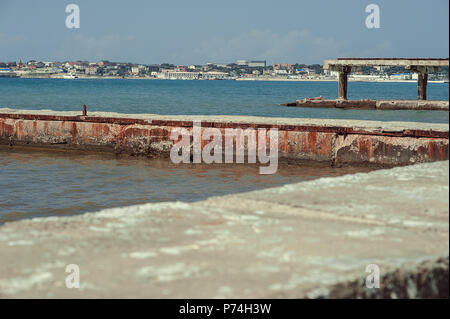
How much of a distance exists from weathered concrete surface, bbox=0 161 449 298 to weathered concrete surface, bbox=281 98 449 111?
44.6 m

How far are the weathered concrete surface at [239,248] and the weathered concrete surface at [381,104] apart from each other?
44.6 m

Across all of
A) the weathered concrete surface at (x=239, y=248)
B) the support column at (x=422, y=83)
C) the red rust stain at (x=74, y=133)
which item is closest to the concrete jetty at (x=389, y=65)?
the support column at (x=422, y=83)

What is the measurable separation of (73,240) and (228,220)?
806 mm

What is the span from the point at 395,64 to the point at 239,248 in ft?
166

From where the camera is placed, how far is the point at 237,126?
1669 cm

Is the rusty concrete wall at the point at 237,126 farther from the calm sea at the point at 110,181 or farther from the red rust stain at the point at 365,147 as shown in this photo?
the calm sea at the point at 110,181

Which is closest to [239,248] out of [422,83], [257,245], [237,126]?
[257,245]

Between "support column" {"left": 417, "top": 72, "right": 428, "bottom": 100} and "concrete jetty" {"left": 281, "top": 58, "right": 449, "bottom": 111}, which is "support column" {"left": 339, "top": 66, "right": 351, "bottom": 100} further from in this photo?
"support column" {"left": 417, "top": 72, "right": 428, "bottom": 100}

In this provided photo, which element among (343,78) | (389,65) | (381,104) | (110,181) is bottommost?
(110,181)

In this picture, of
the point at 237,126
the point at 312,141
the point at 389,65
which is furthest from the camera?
the point at 389,65

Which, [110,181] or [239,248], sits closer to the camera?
[239,248]

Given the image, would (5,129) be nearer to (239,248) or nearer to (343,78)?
(239,248)

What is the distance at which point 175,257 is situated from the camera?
2.88 meters
